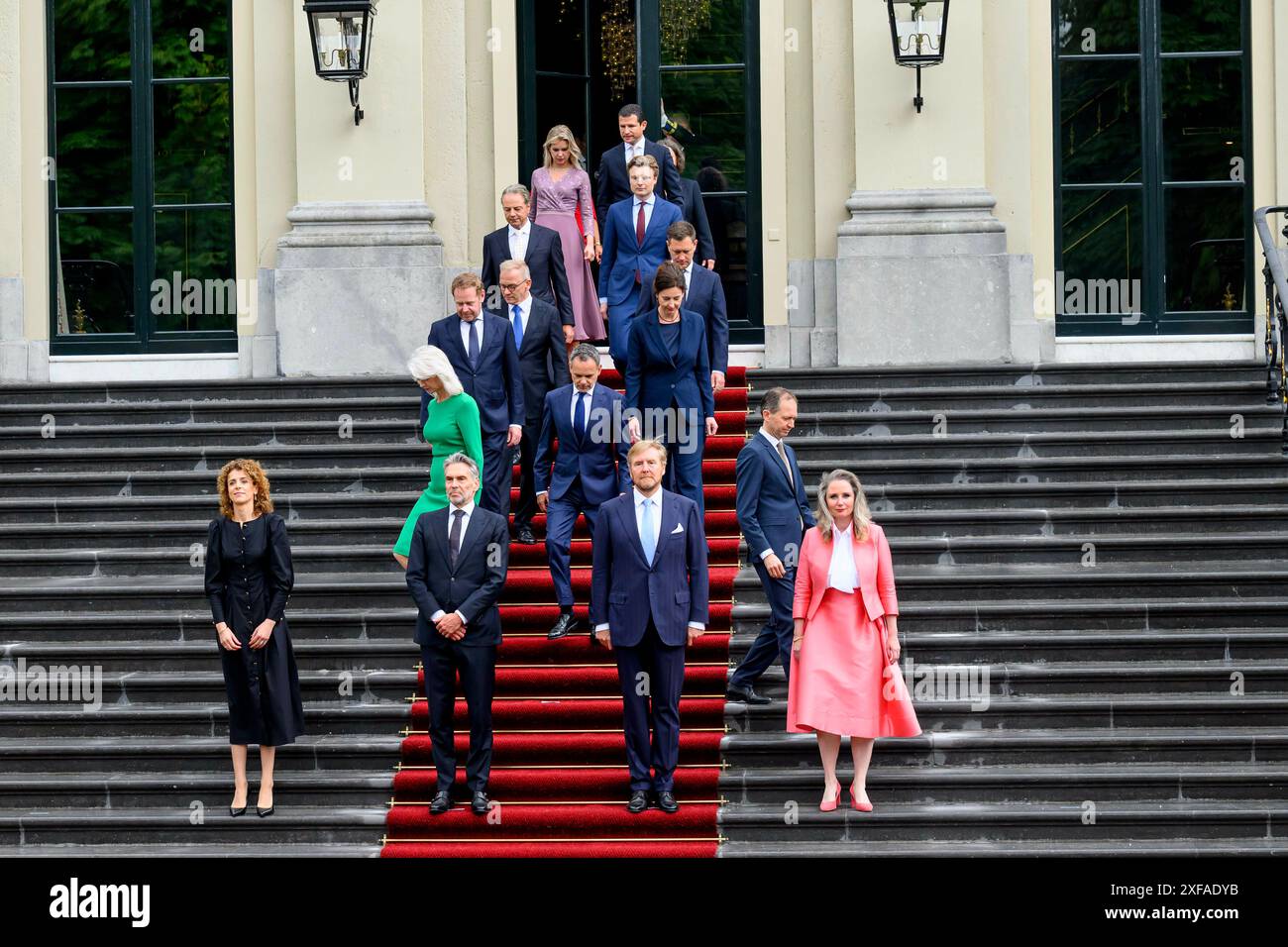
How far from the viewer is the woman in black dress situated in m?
10.7

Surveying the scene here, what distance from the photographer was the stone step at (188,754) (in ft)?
36.8

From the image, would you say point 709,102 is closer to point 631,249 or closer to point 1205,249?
point 631,249

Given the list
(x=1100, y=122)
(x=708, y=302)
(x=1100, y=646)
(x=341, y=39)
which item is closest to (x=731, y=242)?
(x=1100, y=122)

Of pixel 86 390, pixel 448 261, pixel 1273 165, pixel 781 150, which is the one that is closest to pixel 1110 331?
pixel 1273 165

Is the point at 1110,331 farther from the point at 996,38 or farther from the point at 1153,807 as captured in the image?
the point at 1153,807

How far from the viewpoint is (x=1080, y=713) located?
1116 centimetres

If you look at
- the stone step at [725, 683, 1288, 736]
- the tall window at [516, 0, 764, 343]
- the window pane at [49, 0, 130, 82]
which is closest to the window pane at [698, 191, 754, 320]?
the tall window at [516, 0, 764, 343]

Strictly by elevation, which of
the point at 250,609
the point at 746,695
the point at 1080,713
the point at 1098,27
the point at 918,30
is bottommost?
the point at 1080,713

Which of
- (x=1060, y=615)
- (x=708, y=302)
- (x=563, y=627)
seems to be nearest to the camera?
(x=563, y=627)

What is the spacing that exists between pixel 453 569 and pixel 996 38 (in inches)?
297

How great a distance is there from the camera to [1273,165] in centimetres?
1564

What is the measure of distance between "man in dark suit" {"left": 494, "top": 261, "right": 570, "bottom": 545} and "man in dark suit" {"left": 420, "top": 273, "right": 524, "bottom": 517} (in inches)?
10.7

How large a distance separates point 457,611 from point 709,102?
7093 millimetres

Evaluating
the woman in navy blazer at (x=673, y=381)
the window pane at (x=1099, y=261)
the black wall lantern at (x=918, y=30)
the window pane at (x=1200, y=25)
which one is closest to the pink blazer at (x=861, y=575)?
the woman in navy blazer at (x=673, y=381)
